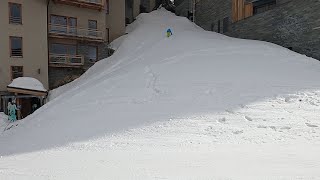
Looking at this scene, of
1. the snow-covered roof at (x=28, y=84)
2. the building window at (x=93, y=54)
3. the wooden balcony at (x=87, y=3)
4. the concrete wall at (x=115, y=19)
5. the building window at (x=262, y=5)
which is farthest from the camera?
the concrete wall at (x=115, y=19)

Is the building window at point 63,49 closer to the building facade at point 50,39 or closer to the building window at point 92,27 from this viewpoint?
the building facade at point 50,39

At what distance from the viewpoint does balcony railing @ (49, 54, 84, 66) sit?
932 inches

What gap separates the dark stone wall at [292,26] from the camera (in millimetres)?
15895

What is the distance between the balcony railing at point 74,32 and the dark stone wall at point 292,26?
534 inches

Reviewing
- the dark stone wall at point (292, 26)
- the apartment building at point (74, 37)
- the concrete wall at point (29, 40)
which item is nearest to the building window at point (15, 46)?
the concrete wall at point (29, 40)

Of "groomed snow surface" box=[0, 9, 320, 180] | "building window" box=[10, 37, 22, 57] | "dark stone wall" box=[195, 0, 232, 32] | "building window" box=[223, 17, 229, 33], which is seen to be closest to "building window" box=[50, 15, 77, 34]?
"building window" box=[10, 37, 22, 57]

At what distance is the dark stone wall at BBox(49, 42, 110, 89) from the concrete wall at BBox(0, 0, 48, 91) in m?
1.01

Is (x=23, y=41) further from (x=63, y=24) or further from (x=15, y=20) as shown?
(x=63, y=24)

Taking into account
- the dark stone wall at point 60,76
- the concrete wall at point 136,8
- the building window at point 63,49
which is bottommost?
the dark stone wall at point 60,76

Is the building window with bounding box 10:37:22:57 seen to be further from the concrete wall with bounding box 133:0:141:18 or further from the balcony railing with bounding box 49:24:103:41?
the concrete wall with bounding box 133:0:141:18

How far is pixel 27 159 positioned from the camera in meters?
6.29

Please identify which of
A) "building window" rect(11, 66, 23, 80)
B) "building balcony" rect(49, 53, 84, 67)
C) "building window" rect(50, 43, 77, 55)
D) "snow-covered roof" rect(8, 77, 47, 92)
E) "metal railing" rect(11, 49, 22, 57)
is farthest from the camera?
"building window" rect(50, 43, 77, 55)

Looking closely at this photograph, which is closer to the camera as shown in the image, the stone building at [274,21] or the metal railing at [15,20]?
the stone building at [274,21]

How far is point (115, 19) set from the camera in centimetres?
3027
